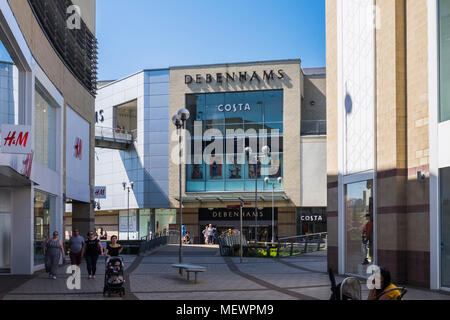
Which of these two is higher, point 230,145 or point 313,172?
point 230,145

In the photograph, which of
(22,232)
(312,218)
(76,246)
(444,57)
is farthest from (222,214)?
(444,57)

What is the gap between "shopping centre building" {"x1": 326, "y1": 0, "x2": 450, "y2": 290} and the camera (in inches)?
588

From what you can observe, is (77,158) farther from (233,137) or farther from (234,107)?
(234,107)

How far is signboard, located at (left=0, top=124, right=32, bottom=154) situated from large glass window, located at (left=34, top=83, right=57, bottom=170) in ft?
25.0

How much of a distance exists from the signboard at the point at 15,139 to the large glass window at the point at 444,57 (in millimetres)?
10296

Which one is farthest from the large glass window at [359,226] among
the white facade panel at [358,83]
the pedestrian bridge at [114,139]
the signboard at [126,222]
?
the signboard at [126,222]

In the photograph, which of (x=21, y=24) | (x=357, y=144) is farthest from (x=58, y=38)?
(x=357, y=144)

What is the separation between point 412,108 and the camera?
16.1 meters

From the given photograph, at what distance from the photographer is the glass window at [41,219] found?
22219 millimetres

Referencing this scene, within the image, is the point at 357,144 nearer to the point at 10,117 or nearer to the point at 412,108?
the point at 412,108

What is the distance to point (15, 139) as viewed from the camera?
14.7m

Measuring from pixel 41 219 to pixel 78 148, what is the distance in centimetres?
840
